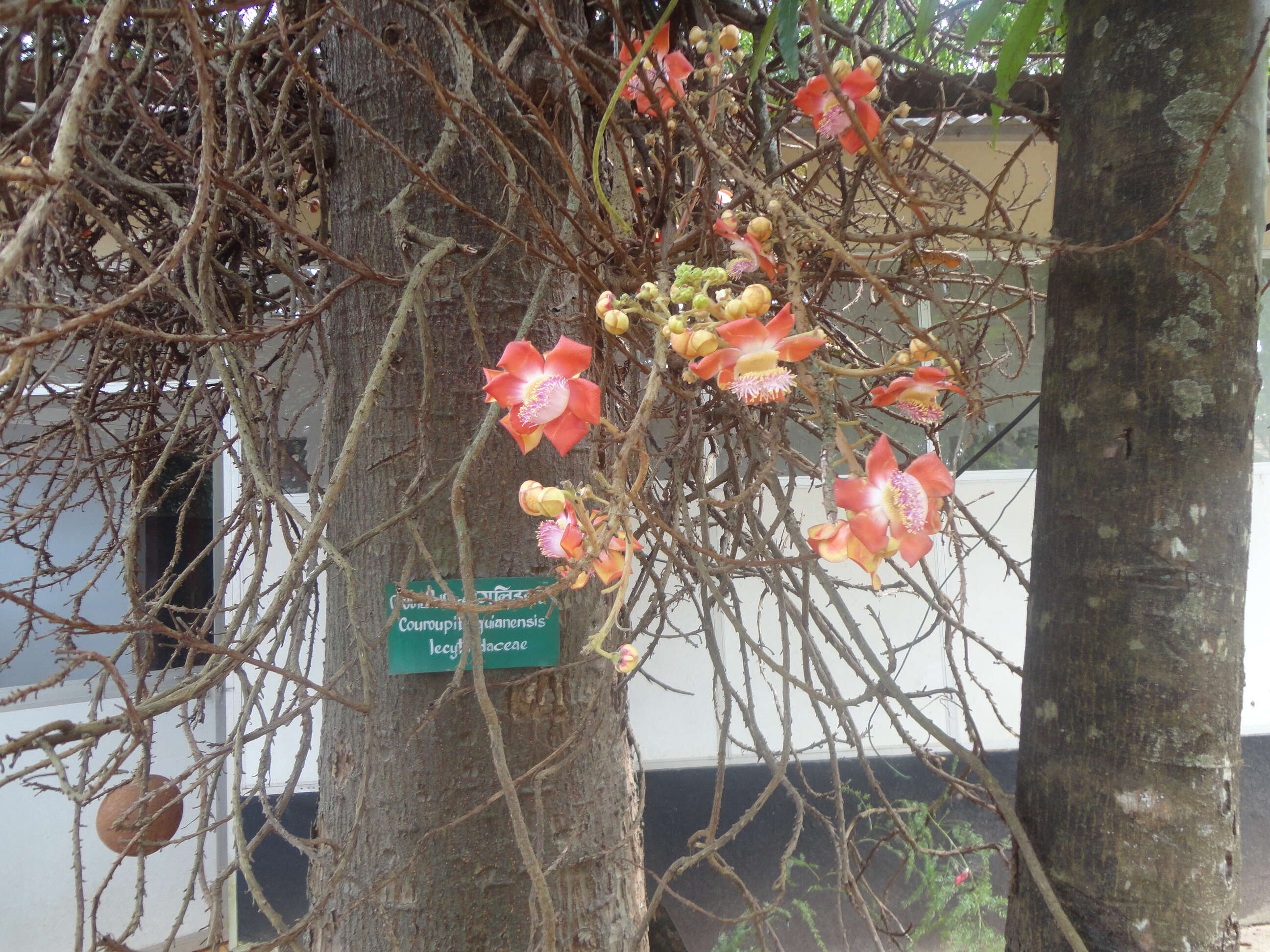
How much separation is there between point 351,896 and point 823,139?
136 cm

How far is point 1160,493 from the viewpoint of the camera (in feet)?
2.05

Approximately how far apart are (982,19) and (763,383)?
0.37m

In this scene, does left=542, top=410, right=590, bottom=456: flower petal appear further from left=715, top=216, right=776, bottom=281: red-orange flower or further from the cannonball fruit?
the cannonball fruit

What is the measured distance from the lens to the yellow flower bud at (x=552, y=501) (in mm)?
535

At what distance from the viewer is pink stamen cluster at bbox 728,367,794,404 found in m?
0.54

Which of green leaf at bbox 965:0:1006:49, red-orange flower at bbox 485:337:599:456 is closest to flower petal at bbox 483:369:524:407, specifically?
red-orange flower at bbox 485:337:599:456

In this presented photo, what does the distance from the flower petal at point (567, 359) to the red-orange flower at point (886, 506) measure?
0.22 metres

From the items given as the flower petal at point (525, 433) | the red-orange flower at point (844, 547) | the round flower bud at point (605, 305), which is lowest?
the red-orange flower at point (844, 547)

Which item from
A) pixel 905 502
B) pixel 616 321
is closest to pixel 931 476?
pixel 905 502

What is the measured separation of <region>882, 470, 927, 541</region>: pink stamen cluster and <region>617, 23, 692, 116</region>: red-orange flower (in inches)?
16.6

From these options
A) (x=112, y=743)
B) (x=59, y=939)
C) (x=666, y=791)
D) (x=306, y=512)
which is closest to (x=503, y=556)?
(x=306, y=512)

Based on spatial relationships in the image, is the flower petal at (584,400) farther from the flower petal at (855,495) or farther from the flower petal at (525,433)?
the flower petal at (855,495)

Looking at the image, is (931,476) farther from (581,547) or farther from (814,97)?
(814,97)

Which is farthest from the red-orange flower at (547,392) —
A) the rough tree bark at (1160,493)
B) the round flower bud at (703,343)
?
the rough tree bark at (1160,493)
